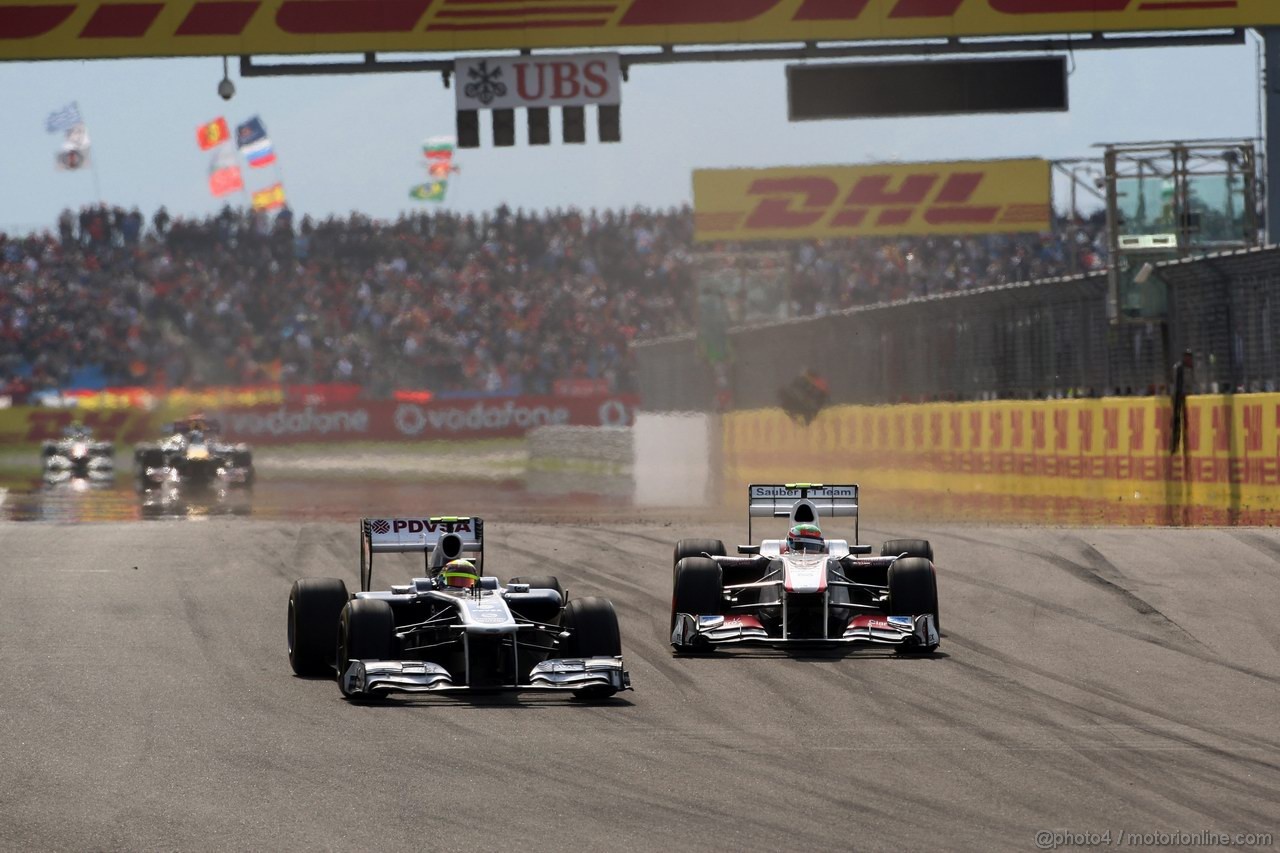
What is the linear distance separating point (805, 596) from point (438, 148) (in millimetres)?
46620

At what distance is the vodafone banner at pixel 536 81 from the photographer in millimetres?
23266

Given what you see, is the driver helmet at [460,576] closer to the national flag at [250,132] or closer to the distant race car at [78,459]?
the distant race car at [78,459]

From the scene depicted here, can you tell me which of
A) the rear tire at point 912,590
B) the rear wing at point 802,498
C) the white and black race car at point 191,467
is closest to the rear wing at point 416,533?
the rear wing at point 802,498

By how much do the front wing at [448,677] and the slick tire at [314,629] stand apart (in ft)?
2.89

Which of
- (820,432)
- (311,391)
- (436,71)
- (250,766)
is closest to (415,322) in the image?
(311,391)

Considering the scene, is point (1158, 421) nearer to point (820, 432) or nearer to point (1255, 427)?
point (1255, 427)

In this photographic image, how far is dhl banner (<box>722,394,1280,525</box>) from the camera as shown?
2048cm

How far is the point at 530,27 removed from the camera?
2367 centimetres

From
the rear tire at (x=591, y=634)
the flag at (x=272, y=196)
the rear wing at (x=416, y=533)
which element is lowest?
the rear tire at (x=591, y=634)

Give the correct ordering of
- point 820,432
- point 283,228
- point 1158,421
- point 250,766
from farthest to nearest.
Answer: point 283,228 < point 820,432 < point 1158,421 < point 250,766

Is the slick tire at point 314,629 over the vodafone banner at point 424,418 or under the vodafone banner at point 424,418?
under

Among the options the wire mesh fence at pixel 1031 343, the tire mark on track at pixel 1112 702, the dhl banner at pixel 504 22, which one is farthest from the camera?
the dhl banner at pixel 504 22

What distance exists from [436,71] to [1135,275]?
823 centimetres

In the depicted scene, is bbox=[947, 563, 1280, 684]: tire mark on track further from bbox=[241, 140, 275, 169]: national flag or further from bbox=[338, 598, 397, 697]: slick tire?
bbox=[241, 140, 275, 169]: national flag
